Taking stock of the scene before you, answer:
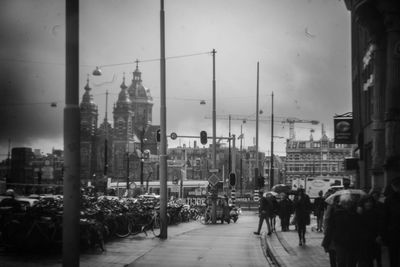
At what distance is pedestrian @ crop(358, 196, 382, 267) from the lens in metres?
8.79

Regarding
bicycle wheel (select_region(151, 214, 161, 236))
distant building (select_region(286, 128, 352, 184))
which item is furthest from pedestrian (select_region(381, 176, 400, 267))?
distant building (select_region(286, 128, 352, 184))

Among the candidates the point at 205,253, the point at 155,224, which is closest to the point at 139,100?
the point at 155,224

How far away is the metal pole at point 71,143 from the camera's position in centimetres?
732

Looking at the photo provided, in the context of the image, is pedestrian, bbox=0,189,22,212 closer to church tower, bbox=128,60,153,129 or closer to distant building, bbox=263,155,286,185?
distant building, bbox=263,155,286,185

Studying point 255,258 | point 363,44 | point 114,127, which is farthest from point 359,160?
point 114,127

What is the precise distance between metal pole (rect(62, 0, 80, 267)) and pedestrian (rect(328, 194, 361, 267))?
370 cm

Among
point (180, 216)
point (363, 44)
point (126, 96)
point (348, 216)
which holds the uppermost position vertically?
point (126, 96)

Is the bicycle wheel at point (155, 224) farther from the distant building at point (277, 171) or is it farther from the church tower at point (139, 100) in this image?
the church tower at point (139, 100)

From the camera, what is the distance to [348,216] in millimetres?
8766

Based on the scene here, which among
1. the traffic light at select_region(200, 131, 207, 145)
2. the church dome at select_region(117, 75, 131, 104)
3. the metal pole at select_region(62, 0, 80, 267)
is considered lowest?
the metal pole at select_region(62, 0, 80, 267)

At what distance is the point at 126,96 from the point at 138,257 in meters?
163

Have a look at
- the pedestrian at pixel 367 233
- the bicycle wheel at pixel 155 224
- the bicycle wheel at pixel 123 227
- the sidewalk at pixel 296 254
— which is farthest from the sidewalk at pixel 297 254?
A: the bicycle wheel at pixel 155 224

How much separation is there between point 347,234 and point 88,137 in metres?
127

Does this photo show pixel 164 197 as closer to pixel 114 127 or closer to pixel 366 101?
Result: pixel 366 101
